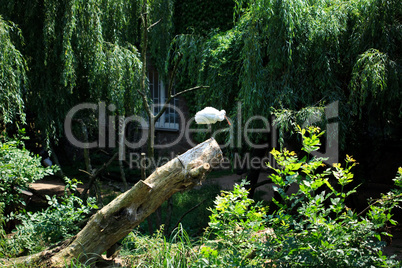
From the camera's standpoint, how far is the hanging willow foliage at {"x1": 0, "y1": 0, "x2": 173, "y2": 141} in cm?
530

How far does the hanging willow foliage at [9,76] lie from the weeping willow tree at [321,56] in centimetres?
285

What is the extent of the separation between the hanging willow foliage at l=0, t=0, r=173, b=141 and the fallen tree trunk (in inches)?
97.1

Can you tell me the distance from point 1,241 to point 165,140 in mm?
6872

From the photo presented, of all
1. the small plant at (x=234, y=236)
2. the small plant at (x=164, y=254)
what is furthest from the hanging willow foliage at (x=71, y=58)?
the small plant at (x=234, y=236)

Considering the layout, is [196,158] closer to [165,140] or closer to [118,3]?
[118,3]

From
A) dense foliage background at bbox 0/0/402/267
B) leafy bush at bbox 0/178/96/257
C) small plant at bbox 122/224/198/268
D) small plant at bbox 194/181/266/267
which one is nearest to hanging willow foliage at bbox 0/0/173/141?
dense foliage background at bbox 0/0/402/267

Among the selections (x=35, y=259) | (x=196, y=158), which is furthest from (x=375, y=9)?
(x=35, y=259)

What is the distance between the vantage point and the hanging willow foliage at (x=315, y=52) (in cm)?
461

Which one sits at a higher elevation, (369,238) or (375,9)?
(375,9)

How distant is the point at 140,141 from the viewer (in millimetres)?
10828

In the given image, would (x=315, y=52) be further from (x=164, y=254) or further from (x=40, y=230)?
A: (x=40, y=230)

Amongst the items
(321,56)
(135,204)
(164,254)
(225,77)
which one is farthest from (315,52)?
(164,254)

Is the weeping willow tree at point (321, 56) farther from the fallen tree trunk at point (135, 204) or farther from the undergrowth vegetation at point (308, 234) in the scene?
the undergrowth vegetation at point (308, 234)

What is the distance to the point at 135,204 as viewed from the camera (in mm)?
3418
